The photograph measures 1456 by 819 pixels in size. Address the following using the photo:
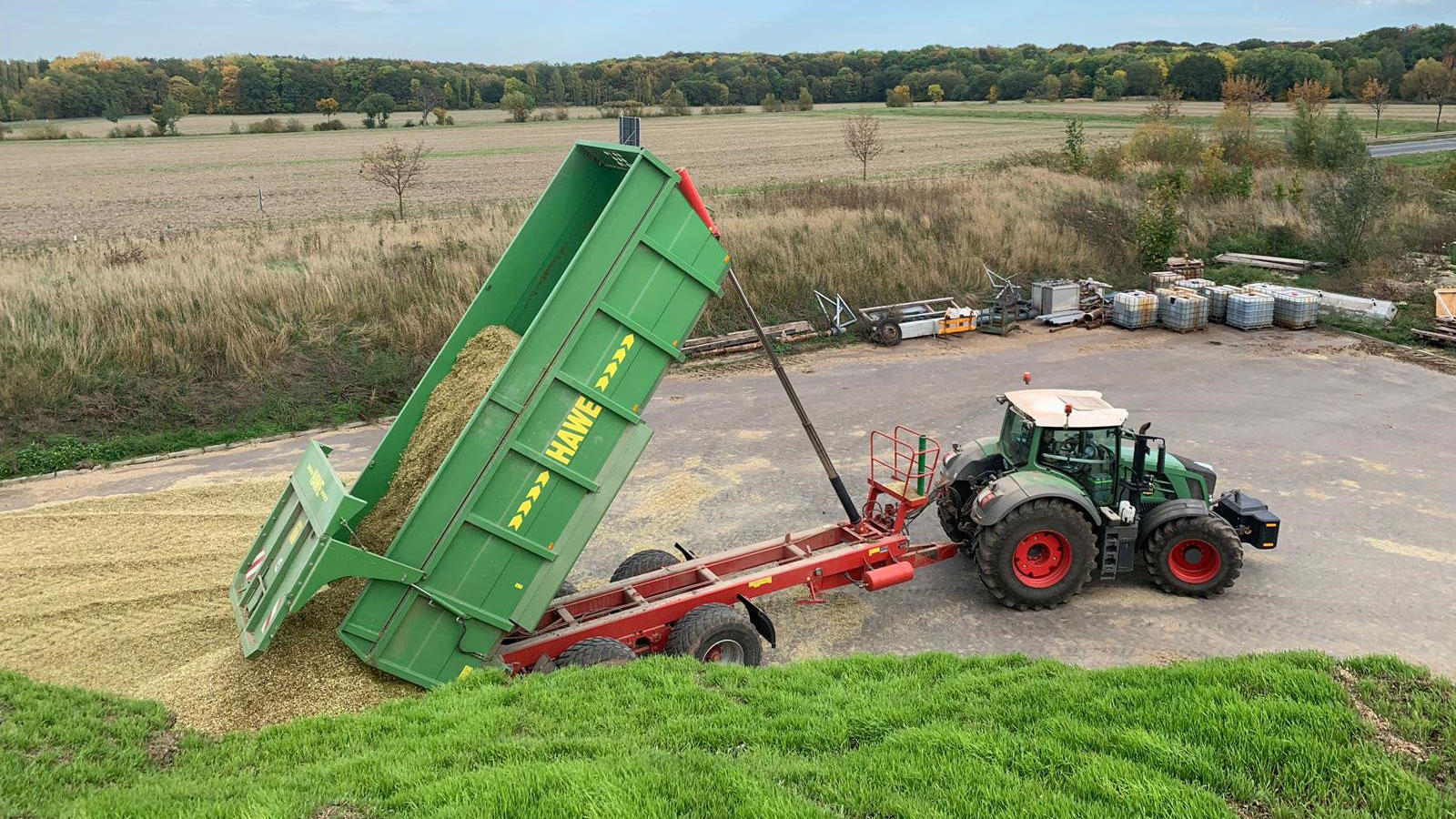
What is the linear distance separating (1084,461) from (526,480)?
5.50 m

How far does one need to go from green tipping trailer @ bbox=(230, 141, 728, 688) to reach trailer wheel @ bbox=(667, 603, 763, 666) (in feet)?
3.85

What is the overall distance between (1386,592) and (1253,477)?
300 cm

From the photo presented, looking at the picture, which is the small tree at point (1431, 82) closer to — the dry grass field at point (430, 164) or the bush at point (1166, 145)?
the dry grass field at point (430, 164)

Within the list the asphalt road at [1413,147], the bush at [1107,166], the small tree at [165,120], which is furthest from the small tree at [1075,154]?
the small tree at [165,120]

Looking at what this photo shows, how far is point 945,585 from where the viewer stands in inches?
378

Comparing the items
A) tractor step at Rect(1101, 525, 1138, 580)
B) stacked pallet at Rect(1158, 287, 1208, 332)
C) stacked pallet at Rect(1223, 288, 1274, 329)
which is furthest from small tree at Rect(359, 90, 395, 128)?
tractor step at Rect(1101, 525, 1138, 580)

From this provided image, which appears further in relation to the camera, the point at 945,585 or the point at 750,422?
the point at 750,422

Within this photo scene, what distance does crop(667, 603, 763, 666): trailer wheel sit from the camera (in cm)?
743

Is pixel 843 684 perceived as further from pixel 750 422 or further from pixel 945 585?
pixel 750 422

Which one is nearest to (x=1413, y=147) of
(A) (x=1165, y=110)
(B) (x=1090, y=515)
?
(A) (x=1165, y=110)

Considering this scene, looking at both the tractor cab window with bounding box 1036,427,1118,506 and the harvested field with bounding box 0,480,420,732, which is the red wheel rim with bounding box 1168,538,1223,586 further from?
the harvested field with bounding box 0,480,420,732

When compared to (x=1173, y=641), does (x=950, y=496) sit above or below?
above

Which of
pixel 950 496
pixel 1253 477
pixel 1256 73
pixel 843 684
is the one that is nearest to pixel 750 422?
pixel 950 496

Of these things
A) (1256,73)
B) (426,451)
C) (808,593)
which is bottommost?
(808,593)
